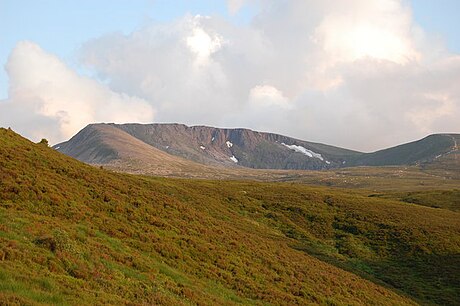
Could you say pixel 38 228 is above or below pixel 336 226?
above

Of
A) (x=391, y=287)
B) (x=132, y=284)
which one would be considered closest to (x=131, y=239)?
(x=132, y=284)

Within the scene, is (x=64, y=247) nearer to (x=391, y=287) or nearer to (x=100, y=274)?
(x=100, y=274)

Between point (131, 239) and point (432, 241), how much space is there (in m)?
47.6

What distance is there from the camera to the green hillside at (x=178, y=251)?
58.0 feet

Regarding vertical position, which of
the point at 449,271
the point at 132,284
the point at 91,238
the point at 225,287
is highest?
the point at 91,238

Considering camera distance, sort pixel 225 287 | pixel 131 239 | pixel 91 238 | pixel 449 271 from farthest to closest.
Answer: pixel 449 271, pixel 131 239, pixel 225 287, pixel 91 238

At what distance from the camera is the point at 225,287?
83.7 ft

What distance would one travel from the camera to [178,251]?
28.4m

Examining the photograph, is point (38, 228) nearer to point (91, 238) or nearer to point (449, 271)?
point (91, 238)

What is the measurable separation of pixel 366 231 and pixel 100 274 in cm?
5260

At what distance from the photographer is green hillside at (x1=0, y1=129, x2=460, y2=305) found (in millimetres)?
17688

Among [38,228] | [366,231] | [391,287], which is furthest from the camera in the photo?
[366,231]

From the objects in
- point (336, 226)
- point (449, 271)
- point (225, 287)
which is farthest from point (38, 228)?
point (336, 226)

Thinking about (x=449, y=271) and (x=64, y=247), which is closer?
(x=64, y=247)
